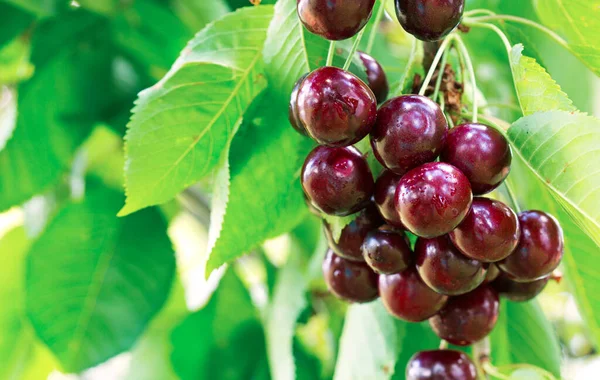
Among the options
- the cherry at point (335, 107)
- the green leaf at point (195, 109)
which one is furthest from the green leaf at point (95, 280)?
the cherry at point (335, 107)

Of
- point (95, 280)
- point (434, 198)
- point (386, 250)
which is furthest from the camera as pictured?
point (95, 280)

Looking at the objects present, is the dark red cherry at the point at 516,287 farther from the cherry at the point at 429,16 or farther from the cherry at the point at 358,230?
the cherry at the point at 429,16

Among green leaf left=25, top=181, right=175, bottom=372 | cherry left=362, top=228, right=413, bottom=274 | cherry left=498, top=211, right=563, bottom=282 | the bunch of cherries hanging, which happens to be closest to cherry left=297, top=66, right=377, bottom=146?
the bunch of cherries hanging

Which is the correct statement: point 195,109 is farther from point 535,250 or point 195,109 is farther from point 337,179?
point 535,250

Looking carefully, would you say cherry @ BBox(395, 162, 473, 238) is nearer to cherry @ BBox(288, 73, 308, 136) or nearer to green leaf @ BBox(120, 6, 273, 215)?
cherry @ BBox(288, 73, 308, 136)

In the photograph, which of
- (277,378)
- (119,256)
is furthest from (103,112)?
(277,378)

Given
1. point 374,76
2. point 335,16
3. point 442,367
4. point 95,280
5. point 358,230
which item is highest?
point 335,16

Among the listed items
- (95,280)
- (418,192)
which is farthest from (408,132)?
(95,280)
